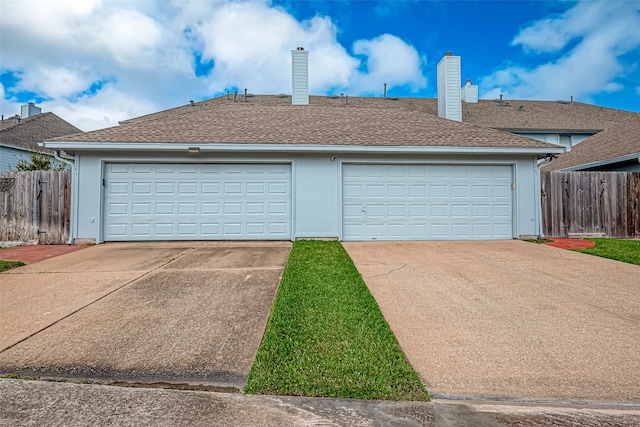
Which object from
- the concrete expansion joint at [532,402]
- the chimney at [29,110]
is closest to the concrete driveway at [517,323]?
the concrete expansion joint at [532,402]

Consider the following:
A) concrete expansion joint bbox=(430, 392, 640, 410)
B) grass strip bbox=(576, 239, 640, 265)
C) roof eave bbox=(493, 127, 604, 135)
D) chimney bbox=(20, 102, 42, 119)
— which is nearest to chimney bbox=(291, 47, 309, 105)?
grass strip bbox=(576, 239, 640, 265)

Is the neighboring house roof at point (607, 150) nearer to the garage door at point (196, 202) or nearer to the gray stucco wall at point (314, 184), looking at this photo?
the gray stucco wall at point (314, 184)

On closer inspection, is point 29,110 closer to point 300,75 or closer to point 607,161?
point 300,75

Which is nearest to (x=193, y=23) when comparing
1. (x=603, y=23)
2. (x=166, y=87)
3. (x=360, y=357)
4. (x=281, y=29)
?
(x=281, y=29)

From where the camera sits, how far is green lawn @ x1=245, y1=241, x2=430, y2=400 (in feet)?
7.04

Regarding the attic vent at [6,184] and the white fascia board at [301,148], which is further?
the attic vent at [6,184]

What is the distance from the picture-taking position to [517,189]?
8.83m

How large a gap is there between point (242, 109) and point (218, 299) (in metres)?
9.06

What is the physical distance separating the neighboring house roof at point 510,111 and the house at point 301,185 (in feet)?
33.5

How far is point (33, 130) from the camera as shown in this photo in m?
16.7

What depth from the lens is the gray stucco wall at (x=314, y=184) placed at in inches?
324

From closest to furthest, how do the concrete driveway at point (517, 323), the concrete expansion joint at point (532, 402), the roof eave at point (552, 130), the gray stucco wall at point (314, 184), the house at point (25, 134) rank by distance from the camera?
the concrete expansion joint at point (532, 402) < the concrete driveway at point (517, 323) < the gray stucco wall at point (314, 184) < the house at point (25, 134) < the roof eave at point (552, 130)

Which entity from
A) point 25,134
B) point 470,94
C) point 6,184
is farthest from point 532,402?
point 470,94

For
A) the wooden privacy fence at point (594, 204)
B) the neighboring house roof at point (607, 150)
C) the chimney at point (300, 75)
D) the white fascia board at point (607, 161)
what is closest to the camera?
the wooden privacy fence at point (594, 204)
